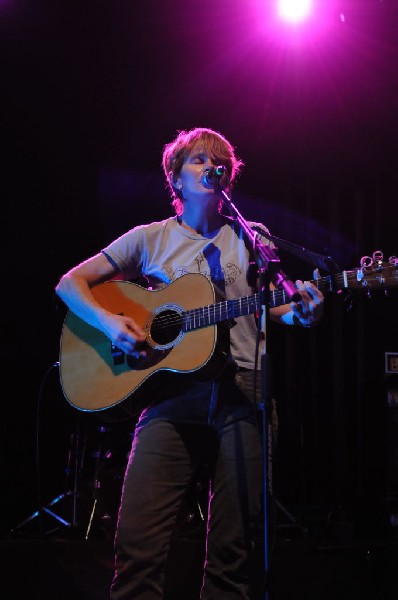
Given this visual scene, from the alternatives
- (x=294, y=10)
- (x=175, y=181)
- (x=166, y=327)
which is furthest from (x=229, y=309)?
(x=294, y=10)

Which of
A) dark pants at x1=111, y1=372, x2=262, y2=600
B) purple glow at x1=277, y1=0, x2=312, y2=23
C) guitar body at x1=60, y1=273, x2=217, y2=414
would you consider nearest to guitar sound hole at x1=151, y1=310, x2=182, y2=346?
guitar body at x1=60, y1=273, x2=217, y2=414

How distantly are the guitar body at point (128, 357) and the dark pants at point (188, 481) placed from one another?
16 centimetres

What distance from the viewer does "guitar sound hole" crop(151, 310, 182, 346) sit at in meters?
2.81

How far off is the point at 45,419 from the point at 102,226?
2110 mm

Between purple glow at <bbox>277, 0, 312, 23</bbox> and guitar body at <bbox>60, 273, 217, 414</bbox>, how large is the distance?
3110mm

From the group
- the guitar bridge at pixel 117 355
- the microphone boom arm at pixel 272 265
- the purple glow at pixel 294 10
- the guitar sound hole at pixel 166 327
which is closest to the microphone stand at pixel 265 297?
the microphone boom arm at pixel 272 265

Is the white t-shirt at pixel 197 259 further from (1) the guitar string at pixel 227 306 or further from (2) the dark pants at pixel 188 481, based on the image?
(2) the dark pants at pixel 188 481

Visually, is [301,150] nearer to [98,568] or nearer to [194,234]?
[194,234]

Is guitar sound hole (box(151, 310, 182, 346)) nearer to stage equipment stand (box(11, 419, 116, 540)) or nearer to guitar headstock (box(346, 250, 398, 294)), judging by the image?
guitar headstock (box(346, 250, 398, 294))

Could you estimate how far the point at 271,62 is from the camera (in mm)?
5484

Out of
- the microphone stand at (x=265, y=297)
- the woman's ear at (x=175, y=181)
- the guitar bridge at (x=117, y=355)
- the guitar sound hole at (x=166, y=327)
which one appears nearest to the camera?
the microphone stand at (x=265, y=297)

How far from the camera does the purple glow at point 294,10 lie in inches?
193

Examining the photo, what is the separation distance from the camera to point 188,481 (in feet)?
8.54

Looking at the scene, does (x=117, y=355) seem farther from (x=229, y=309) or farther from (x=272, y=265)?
(x=272, y=265)
